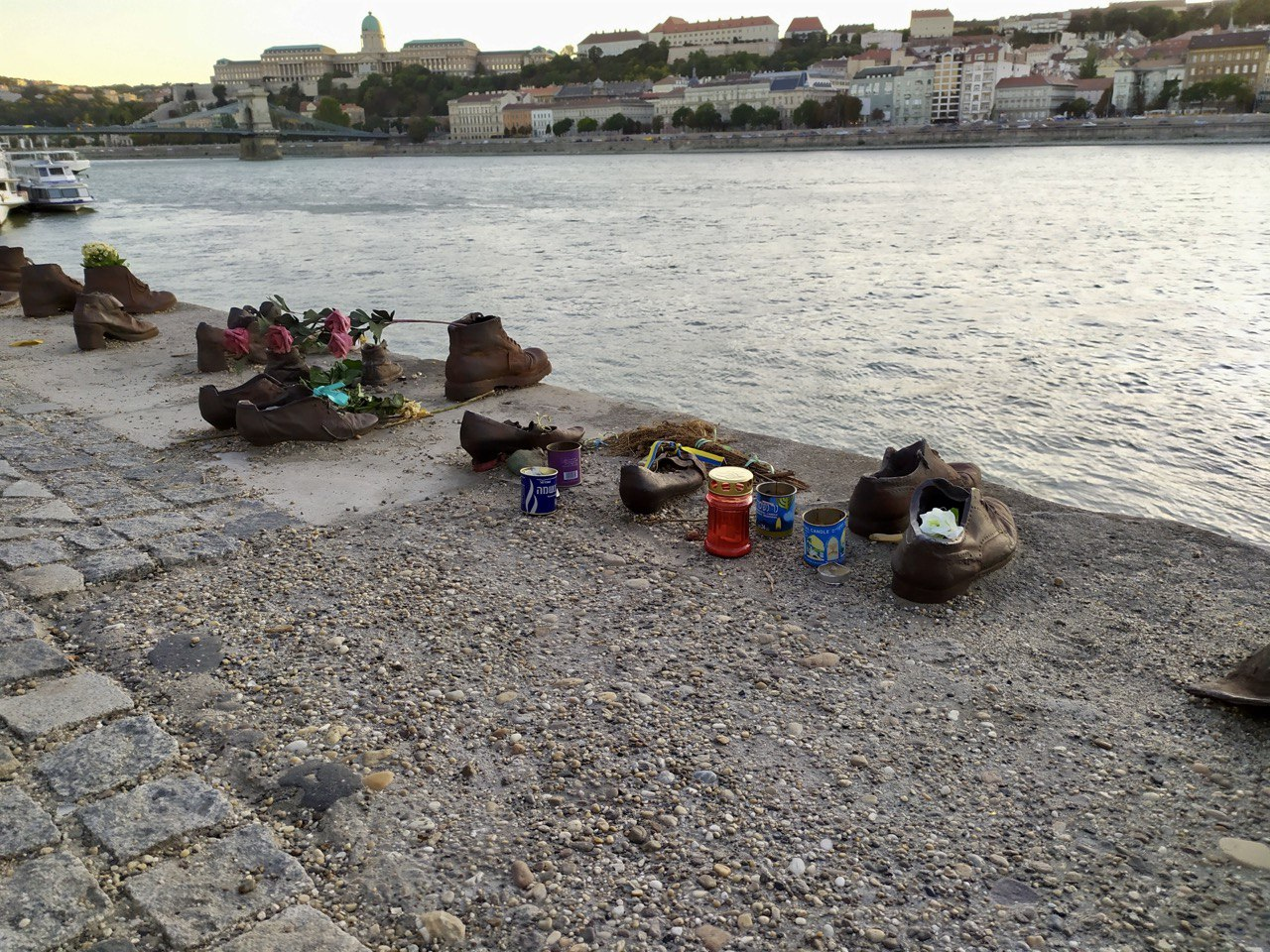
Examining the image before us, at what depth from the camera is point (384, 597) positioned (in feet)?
11.2

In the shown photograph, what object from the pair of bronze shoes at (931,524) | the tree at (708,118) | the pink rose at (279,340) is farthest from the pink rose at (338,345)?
the tree at (708,118)

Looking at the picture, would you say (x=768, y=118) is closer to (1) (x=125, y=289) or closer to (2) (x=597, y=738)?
(1) (x=125, y=289)

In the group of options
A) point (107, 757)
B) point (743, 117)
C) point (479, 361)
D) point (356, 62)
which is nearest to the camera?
point (107, 757)

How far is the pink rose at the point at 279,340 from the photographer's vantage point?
6363 mm

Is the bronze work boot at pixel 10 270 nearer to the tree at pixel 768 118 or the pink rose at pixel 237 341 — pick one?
the pink rose at pixel 237 341

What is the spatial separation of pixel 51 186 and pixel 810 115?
74368 mm

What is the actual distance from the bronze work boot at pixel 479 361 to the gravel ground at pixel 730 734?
2.19 m

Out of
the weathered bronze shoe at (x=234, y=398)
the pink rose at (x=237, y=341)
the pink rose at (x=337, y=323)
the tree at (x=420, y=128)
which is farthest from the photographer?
the tree at (x=420, y=128)

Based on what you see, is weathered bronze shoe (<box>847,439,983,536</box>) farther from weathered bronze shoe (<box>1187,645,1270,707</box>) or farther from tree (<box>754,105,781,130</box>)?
tree (<box>754,105,781,130</box>)

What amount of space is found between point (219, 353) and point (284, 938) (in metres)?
5.60

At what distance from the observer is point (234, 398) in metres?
5.27

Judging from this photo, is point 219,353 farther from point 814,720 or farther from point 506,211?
point 506,211

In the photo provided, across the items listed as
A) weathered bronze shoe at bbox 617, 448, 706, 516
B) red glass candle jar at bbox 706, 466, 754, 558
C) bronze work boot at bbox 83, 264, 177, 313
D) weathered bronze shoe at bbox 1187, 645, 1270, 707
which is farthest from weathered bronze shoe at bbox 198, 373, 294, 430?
bronze work boot at bbox 83, 264, 177, 313

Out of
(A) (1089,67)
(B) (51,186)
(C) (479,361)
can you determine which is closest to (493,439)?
(C) (479,361)
